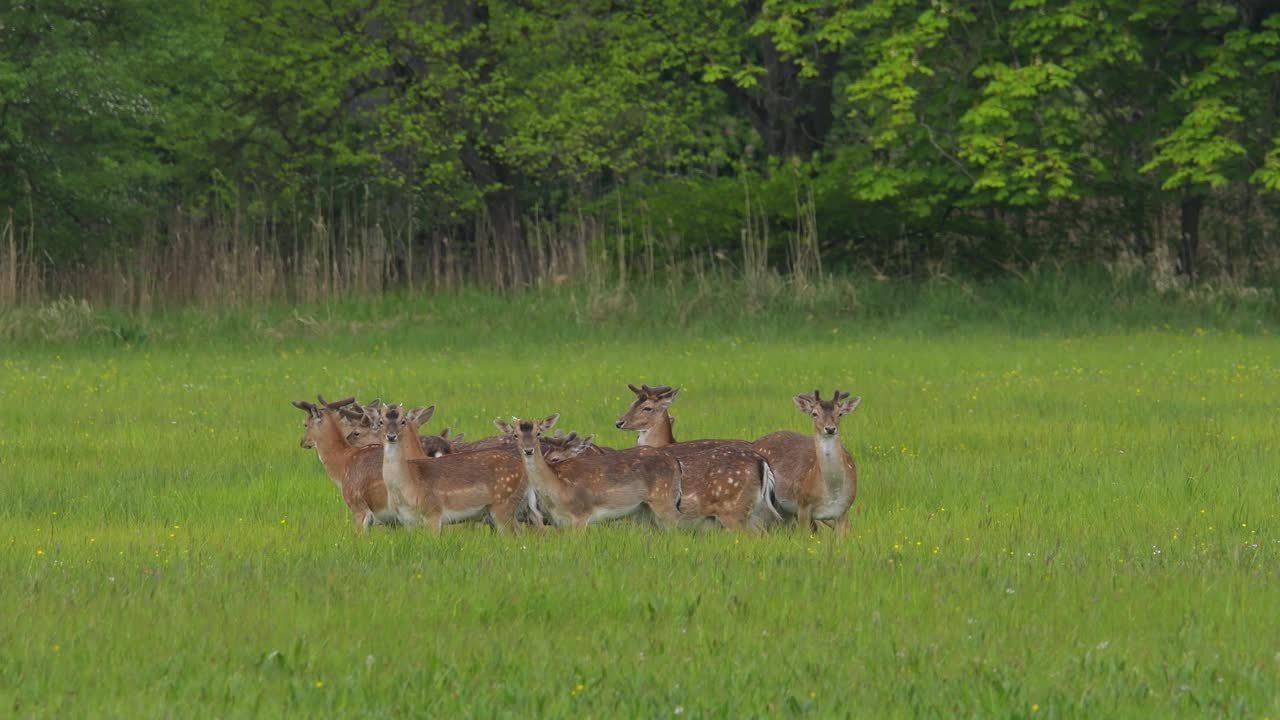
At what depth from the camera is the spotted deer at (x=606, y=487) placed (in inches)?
484

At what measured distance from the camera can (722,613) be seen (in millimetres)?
9562

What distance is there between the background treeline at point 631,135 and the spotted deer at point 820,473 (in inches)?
757

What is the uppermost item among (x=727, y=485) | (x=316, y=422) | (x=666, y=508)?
(x=316, y=422)

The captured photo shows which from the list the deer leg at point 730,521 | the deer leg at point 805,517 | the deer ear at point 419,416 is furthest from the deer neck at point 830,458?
the deer ear at point 419,416

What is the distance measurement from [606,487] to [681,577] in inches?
77.3

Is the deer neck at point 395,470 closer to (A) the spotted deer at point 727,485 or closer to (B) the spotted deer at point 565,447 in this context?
(B) the spotted deer at point 565,447

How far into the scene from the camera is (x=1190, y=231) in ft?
116

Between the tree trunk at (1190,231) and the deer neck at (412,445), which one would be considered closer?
the deer neck at (412,445)

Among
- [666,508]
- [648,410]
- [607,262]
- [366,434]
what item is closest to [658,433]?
[648,410]

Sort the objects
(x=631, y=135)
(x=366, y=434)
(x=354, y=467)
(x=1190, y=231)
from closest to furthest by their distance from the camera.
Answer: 1. (x=354, y=467)
2. (x=366, y=434)
3. (x=1190, y=231)
4. (x=631, y=135)

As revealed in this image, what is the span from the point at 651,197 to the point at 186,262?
8.83 metres

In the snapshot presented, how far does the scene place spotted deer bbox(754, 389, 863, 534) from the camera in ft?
40.3

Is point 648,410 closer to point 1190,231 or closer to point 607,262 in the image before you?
point 607,262

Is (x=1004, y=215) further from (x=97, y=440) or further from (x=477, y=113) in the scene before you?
(x=97, y=440)
